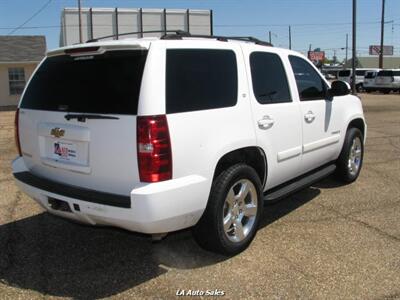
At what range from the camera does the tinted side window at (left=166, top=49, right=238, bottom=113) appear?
3.75 metres

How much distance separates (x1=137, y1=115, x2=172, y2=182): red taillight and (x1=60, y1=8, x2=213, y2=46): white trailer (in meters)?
37.1

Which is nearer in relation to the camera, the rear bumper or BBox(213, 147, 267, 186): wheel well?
the rear bumper

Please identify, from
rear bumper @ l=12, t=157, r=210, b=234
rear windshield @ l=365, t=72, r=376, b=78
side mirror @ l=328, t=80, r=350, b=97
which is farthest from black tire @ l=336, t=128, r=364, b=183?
rear windshield @ l=365, t=72, r=376, b=78

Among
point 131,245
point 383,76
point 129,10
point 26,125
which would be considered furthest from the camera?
point 129,10

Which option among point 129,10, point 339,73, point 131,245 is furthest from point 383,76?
point 131,245

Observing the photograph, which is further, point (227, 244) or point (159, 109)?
point (227, 244)

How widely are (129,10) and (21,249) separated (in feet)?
127

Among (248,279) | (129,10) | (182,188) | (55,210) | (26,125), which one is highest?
(129,10)

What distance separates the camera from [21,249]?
15.3 ft

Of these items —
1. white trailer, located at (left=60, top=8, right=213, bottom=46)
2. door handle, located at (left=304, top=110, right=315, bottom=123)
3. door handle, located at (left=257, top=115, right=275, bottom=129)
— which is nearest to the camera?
door handle, located at (left=257, top=115, right=275, bottom=129)

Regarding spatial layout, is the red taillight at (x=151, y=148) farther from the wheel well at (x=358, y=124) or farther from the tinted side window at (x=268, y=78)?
the wheel well at (x=358, y=124)

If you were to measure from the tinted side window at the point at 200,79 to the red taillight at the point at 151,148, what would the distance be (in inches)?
7.3

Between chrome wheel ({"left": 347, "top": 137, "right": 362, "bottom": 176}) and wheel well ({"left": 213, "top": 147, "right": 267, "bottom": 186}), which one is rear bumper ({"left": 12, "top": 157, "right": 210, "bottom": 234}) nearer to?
wheel well ({"left": 213, "top": 147, "right": 267, "bottom": 186})

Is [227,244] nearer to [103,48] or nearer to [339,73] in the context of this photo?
[103,48]
